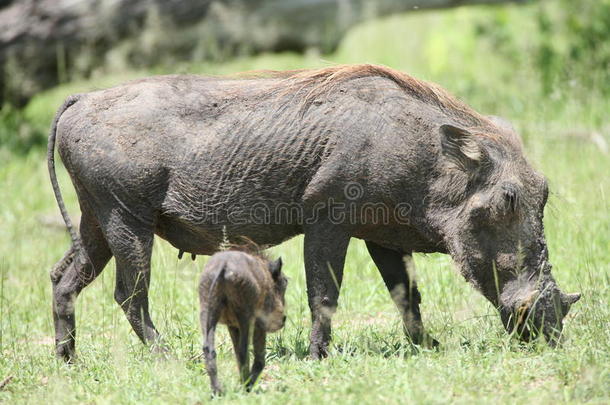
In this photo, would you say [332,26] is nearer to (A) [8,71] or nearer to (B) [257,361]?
(A) [8,71]

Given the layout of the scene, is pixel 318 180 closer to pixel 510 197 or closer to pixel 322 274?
pixel 322 274

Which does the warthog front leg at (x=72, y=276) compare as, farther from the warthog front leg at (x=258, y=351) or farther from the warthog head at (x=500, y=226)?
the warthog head at (x=500, y=226)

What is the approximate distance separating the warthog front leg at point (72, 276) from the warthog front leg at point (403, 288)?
5.29 feet

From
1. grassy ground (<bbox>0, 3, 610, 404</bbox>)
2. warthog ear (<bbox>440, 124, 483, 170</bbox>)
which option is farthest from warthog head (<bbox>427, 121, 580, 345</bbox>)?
grassy ground (<bbox>0, 3, 610, 404</bbox>)

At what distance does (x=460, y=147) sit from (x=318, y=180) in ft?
2.48

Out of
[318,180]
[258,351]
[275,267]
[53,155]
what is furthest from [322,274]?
→ [53,155]

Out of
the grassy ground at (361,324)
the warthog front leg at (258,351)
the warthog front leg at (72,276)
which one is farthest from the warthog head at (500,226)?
the warthog front leg at (72,276)

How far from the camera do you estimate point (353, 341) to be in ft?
17.4

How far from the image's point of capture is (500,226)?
4.97m

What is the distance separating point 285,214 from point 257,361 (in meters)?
1.07

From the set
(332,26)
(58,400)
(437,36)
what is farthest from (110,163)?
(437,36)

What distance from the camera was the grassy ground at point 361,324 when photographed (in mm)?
4395

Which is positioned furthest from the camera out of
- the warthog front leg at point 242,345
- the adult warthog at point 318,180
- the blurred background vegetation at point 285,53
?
the blurred background vegetation at point 285,53

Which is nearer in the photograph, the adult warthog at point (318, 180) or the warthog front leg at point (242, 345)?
the warthog front leg at point (242, 345)
